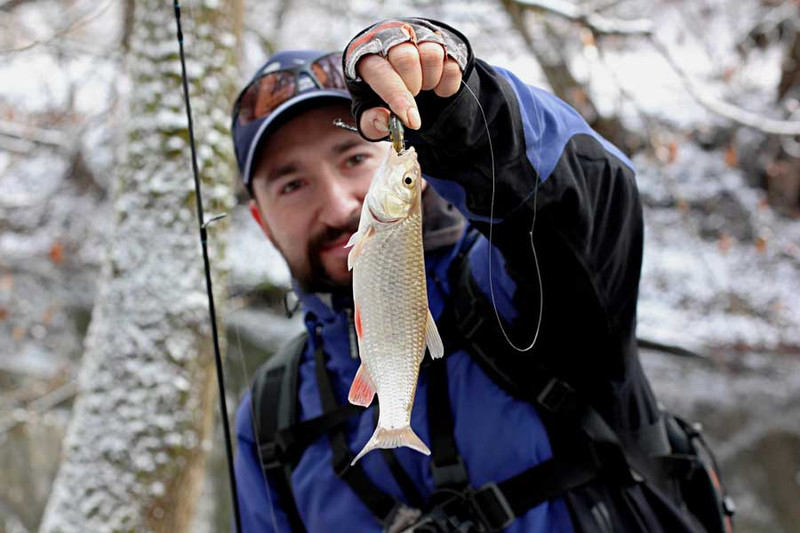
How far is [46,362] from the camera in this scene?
31.9 feet

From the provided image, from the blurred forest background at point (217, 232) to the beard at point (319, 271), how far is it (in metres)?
0.55

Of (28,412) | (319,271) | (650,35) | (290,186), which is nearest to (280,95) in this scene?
(290,186)

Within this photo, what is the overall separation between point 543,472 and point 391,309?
0.86 meters

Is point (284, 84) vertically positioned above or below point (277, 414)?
above

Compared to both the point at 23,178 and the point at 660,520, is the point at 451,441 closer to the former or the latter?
the point at 660,520

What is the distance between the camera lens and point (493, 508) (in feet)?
6.12

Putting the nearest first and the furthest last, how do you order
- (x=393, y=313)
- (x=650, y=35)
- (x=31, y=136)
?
(x=393, y=313)
(x=650, y=35)
(x=31, y=136)

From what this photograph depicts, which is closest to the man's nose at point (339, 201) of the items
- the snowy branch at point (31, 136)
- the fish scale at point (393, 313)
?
the fish scale at point (393, 313)

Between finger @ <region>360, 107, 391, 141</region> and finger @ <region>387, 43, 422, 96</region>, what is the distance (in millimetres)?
73

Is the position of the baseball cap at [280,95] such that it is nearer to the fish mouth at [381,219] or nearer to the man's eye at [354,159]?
the man's eye at [354,159]

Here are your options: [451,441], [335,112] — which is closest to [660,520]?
[451,441]

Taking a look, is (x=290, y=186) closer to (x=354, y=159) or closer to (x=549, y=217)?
(x=354, y=159)

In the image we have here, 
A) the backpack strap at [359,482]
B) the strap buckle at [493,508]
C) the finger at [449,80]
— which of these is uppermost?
the finger at [449,80]

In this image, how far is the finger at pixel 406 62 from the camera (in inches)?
47.4
